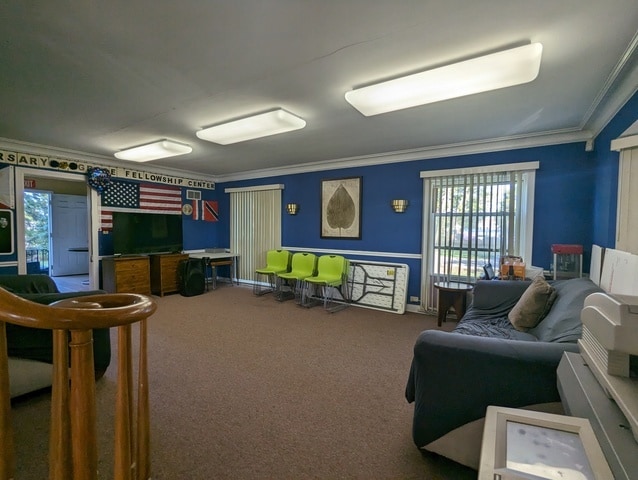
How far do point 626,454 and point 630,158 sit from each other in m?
2.45

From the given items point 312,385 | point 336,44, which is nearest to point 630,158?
point 336,44

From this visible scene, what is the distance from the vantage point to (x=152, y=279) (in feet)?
18.3

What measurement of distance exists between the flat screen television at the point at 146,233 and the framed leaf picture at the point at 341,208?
297cm

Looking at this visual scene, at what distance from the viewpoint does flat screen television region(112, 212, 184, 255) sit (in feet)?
17.3

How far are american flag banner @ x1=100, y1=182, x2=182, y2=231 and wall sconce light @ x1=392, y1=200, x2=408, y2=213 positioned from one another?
170 inches

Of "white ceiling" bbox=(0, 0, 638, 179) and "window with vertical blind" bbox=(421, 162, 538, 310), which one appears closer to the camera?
"white ceiling" bbox=(0, 0, 638, 179)

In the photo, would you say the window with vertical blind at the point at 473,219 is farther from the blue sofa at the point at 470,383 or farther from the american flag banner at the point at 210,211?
the american flag banner at the point at 210,211

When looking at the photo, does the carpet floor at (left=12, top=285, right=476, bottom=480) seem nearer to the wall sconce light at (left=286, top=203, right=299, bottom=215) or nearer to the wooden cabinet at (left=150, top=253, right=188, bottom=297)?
the wooden cabinet at (left=150, top=253, right=188, bottom=297)

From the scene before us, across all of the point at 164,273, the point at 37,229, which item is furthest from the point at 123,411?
the point at 37,229

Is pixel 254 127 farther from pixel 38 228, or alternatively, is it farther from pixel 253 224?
pixel 38 228

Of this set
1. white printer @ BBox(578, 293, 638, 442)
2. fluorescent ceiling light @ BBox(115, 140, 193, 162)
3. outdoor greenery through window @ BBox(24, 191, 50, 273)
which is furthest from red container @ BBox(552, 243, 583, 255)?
outdoor greenery through window @ BBox(24, 191, 50, 273)

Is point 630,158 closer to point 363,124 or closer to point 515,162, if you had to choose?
point 515,162

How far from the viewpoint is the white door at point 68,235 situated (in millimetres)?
7570

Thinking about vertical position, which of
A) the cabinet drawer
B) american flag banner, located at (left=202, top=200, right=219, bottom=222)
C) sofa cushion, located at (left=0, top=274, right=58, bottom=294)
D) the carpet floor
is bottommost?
the carpet floor
